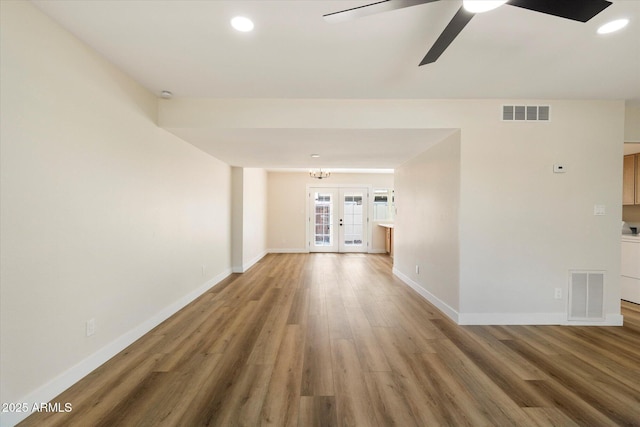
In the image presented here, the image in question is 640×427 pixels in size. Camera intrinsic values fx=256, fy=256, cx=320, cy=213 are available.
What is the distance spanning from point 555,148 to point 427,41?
84.7 inches

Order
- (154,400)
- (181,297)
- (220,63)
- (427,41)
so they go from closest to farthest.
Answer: (154,400) < (427,41) < (220,63) < (181,297)

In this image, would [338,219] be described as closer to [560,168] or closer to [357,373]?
[560,168]

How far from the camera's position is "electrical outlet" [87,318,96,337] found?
1966 mm

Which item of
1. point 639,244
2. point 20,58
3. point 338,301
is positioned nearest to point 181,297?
point 338,301

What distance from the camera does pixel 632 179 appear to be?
3914 millimetres

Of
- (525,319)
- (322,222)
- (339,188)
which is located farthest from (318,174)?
(525,319)

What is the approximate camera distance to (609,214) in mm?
2838

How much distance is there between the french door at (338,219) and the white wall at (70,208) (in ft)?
17.4

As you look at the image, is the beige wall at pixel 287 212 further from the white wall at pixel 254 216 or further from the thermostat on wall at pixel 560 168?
the thermostat on wall at pixel 560 168

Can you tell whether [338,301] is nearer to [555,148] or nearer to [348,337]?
[348,337]

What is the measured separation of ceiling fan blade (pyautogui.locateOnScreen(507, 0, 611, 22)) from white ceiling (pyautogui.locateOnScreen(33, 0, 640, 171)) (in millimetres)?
337

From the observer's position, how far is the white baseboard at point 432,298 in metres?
3.00

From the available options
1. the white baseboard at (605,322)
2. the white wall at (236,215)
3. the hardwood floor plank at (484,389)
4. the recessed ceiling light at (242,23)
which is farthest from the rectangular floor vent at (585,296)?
the white wall at (236,215)

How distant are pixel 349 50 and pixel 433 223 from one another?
8.03 ft
